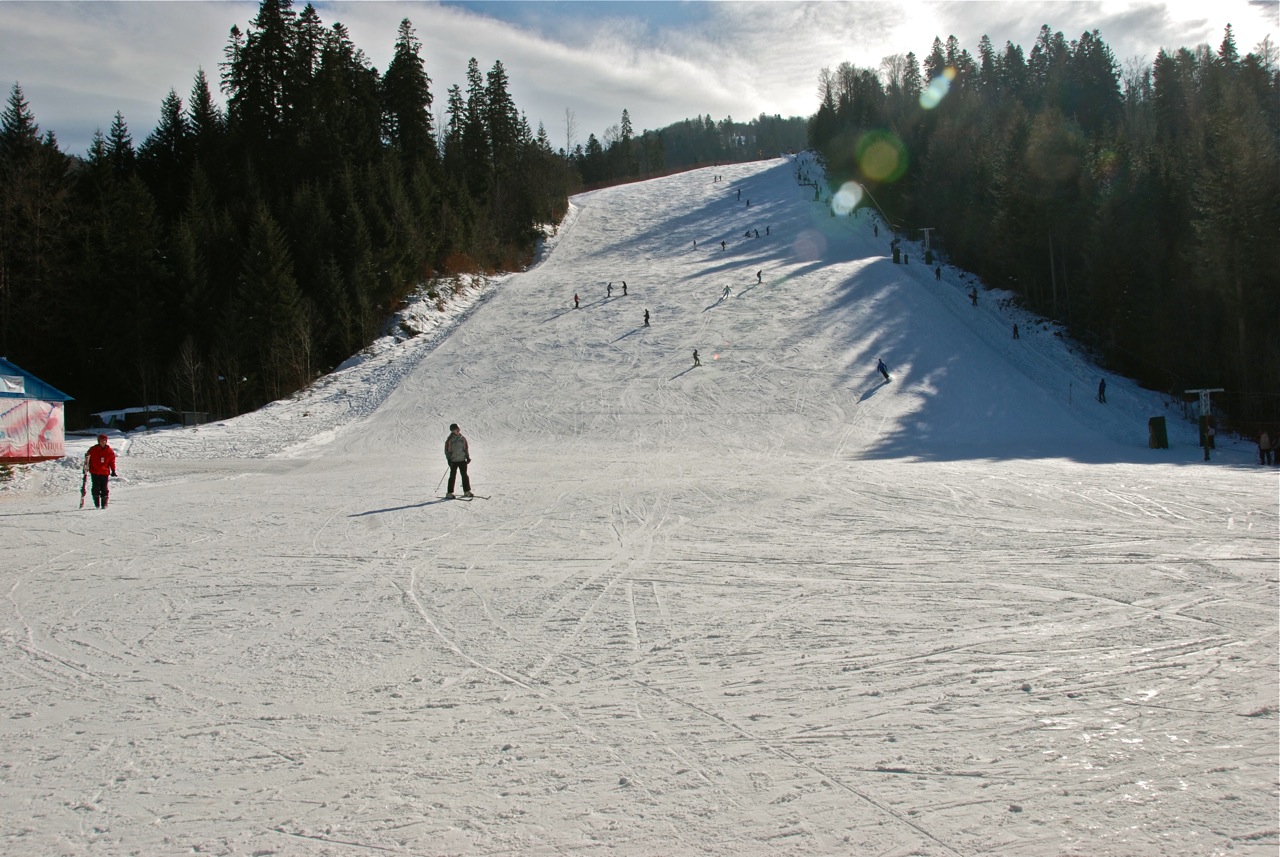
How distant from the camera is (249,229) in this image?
4062 centimetres

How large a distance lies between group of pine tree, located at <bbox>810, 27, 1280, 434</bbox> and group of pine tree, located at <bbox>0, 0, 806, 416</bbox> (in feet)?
104

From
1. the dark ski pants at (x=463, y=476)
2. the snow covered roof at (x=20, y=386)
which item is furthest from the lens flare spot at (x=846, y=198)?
the snow covered roof at (x=20, y=386)

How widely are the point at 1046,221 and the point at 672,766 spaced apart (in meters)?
44.0

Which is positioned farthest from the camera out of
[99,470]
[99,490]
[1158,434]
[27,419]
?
[1158,434]

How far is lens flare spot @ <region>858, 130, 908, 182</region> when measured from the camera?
70125mm

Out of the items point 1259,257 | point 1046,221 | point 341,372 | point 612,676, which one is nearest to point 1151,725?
point 612,676

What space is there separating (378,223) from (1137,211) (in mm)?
39625

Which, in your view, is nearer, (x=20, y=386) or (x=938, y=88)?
(x=20, y=386)

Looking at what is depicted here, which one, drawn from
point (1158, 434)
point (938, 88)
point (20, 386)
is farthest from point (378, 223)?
point (938, 88)

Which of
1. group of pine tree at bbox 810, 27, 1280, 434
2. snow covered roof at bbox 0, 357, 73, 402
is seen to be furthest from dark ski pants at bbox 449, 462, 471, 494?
group of pine tree at bbox 810, 27, 1280, 434

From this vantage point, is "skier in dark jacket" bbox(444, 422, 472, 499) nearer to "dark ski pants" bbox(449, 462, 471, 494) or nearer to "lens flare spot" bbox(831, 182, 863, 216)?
"dark ski pants" bbox(449, 462, 471, 494)

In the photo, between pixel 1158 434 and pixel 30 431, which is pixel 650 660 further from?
pixel 1158 434

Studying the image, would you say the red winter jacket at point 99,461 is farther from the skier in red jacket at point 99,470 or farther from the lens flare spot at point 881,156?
the lens flare spot at point 881,156

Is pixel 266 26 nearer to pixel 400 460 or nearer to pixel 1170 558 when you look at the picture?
pixel 400 460
